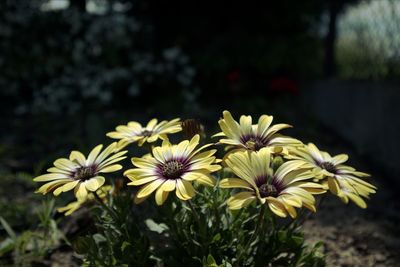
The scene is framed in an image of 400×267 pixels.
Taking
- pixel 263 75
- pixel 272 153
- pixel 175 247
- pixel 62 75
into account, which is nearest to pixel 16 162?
pixel 62 75

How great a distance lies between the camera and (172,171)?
3.74ft

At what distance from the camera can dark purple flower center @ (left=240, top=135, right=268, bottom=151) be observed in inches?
48.7

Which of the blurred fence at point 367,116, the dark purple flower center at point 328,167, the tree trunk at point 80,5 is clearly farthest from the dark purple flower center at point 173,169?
the tree trunk at point 80,5

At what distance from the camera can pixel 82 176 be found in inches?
48.2

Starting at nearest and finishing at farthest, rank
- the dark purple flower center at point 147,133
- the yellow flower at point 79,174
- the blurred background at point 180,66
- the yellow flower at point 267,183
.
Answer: the yellow flower at point 267,183 < the yellow flower at point 79,174 < the dark purple flower center at point 147,133 < the blurred background at point 180,66

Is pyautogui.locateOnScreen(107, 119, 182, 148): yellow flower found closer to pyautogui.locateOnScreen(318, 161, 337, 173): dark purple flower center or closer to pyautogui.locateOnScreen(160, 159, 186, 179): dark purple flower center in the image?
pyautogui.locateOnScreen(160, 159, 186, 179): dark purple flower center

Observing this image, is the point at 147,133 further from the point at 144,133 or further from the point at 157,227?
the point at 157,227

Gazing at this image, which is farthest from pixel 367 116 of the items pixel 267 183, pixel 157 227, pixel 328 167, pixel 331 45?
pixel 267 183

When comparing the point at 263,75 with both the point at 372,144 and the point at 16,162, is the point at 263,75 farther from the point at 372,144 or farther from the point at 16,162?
the point at 16,162

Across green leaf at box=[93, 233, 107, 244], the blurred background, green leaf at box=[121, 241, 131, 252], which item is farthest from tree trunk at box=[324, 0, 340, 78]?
green leaf at box=[121, 241, 131, 252]

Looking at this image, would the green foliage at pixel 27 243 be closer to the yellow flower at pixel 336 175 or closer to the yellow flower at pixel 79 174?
the yellow flower at pixel 79 174

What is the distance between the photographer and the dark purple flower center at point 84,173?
1.22 metres

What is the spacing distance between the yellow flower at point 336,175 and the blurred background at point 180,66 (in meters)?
2.73

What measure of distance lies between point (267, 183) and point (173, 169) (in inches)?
9.2
